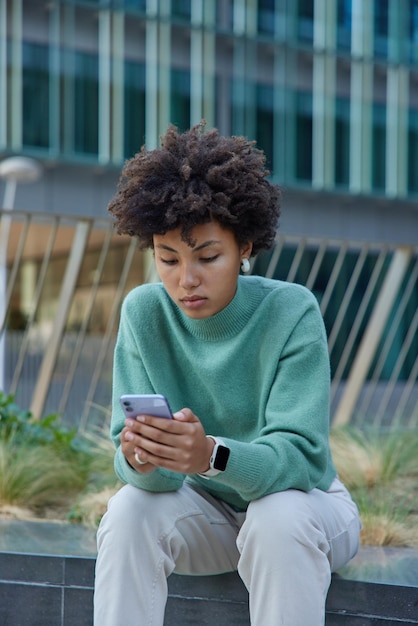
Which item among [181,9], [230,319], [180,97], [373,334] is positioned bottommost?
[373,334]

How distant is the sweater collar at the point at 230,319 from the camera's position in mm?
2527

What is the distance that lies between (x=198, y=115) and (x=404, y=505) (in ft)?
57.7

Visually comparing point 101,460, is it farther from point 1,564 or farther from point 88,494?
point 1,564

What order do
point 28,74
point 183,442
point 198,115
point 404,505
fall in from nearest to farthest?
point 183,442 < point 404,505 < point 28,74 < point 198,115

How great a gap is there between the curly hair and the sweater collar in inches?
6.0

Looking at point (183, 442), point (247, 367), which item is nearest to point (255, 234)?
point (247, 367)

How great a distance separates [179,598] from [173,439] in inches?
39.7

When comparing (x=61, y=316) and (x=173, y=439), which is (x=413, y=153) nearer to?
(x=61, y=316)

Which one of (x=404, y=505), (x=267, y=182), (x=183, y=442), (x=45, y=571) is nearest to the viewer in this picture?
(x=183, y=442)

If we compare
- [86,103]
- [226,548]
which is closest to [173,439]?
[226,548]

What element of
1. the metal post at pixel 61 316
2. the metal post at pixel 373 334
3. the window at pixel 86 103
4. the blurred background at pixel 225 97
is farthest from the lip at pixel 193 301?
the window at pixel 86 103

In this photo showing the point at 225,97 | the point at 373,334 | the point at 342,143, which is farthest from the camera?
the point at 342,143

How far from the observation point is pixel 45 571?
3.11 m

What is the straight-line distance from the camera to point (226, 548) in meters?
2.55
